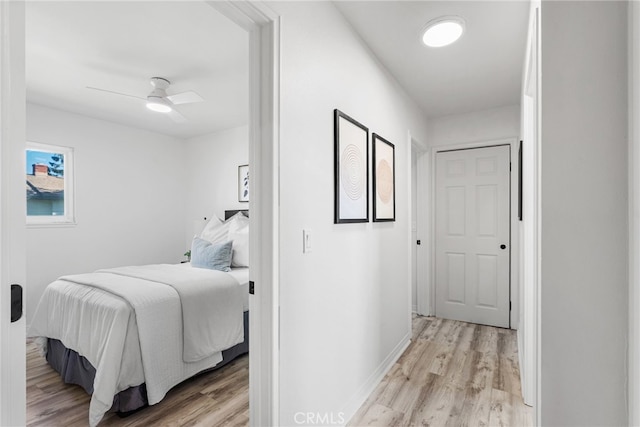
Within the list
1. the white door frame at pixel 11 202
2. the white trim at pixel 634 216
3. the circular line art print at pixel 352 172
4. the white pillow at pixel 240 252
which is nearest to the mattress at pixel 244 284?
the white pillow at pixel 240 252

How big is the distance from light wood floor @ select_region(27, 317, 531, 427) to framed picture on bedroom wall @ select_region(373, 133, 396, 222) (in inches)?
48.6

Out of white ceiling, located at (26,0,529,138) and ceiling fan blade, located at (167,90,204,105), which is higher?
white ceiling, located at (26,0,529,138)

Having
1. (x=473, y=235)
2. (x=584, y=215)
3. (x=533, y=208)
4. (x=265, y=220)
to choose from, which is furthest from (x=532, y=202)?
(x=473, y=235)

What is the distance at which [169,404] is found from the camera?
216 cm

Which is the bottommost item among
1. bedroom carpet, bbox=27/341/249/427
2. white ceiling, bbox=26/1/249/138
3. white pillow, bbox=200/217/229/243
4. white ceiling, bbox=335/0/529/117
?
bedroom carpet, bbox=27/341/249/427

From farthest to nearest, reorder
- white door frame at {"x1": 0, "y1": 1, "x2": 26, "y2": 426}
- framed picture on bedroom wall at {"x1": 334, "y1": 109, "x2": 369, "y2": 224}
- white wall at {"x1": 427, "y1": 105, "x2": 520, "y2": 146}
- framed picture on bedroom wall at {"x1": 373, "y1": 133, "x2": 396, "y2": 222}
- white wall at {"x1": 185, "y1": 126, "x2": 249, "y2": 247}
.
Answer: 1. white wall at {"x1": 185, "y1": 126, "x2": 249, "y2": 247}
2. white wall at {"x1": 427, "y1": 105, "x2": 520, "y2": 146}
3. framed picture on bedroom wall at {"x1": 373, "y1": 133, "x2": 396, "y2": 222}
4. framed picture on bedroom wall at {"x1": 334, "y1": 109, "x2": 369, "y2": 224}
5. white door frame at {"x1": 0, "y1": 1, "x2": 26, "y2": 426}

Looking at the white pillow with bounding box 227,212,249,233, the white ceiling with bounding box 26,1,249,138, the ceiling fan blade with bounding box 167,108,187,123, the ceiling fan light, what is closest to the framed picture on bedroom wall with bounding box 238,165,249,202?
the white pillow with bounding box 227,212,249,233

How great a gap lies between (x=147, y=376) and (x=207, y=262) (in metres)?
1.32

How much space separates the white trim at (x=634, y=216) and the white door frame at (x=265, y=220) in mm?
1093

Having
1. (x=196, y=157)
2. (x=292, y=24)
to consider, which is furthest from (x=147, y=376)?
(x=196, y=157)

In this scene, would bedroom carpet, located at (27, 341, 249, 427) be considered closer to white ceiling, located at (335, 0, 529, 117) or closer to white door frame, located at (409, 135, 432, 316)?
white door frame, located at (409, 135, 432, 316)

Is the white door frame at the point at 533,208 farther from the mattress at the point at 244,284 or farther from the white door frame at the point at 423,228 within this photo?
the mattress at the point at 244,284

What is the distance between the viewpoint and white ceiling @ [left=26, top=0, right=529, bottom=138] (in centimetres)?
188

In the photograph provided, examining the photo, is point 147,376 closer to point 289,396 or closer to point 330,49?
point 289,396
